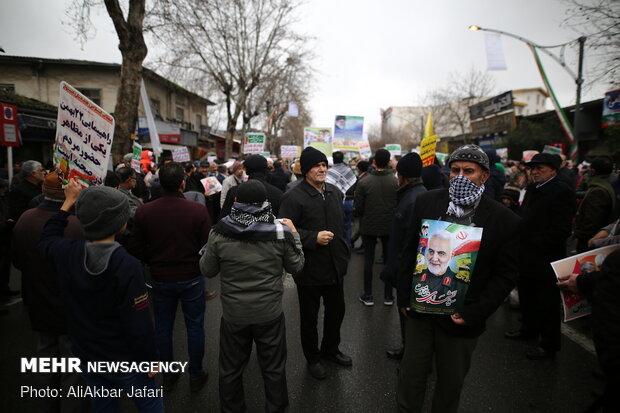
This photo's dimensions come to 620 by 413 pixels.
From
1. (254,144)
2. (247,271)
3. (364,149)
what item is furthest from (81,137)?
(364,149)

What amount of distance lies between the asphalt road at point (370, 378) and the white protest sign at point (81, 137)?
1734 millimetres

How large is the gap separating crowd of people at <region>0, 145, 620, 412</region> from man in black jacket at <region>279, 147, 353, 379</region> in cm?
1

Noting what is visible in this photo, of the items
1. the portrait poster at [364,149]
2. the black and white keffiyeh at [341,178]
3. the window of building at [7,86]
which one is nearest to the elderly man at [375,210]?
the black and white keffiyeh at [341,178]

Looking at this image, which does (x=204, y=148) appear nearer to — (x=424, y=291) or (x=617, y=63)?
(x=617, y=63)

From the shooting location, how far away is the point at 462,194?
2021 millimetres

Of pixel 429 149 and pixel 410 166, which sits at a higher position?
pixel 429 149

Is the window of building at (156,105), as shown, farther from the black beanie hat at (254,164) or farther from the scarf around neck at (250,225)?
the scarf around neck at (250,225)

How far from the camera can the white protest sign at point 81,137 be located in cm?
266

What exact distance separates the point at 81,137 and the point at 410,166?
317 cm

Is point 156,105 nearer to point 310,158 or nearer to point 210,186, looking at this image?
point 210,186

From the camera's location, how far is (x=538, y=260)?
3525 mm

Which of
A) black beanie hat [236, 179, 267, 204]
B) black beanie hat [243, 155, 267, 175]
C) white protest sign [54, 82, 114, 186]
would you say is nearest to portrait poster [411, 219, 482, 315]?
black beanie hat [236, 179, 267, 204]

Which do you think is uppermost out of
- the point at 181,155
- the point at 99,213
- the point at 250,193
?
the point at 181,155

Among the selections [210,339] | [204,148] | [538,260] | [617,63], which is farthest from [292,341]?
[204,148]
